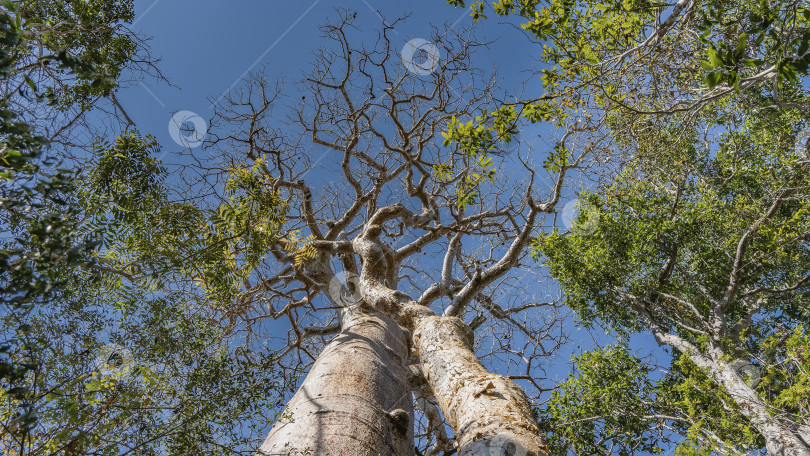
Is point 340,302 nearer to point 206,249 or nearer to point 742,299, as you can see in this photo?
point 206,249

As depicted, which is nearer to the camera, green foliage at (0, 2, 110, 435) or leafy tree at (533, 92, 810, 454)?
green foliage at (0, 2, 110, 435)

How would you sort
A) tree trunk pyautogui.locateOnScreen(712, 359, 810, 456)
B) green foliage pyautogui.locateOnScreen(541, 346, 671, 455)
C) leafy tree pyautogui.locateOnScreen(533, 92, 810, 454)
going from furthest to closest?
leafy tree pyautogui.locateOnScreen(533, 92, 810, 454) → green foliage pyautogui.locateOnScreen(541, 346, 671, 455) → tree trunk pyautogui.locateOnScreen(712, 359, 810, 456)

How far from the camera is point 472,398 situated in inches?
88.0

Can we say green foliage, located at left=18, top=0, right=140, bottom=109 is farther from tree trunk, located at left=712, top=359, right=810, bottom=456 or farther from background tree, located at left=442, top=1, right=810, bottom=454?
tree trunk, located at left=712, top=359, right=810, bottom=456

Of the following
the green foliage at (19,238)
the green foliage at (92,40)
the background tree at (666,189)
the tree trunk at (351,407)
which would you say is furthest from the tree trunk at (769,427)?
the green foliage at (92,40)

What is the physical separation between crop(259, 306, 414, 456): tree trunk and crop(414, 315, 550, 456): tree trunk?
0.32m

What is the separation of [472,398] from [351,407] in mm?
690

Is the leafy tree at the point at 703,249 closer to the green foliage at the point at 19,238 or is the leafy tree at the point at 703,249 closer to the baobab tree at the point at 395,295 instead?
the baobab tree at the point at 395,295

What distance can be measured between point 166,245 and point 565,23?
10.2 ft

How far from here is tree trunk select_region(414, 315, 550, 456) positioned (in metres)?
1.79

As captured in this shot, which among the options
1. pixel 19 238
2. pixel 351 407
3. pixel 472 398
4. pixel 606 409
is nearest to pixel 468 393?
pixel 472 398

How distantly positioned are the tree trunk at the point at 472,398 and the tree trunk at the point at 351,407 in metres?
0.32

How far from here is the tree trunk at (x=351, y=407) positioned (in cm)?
214

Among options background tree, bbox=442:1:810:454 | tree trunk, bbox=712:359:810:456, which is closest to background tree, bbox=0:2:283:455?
background tree, bbox=442:1:810:454
